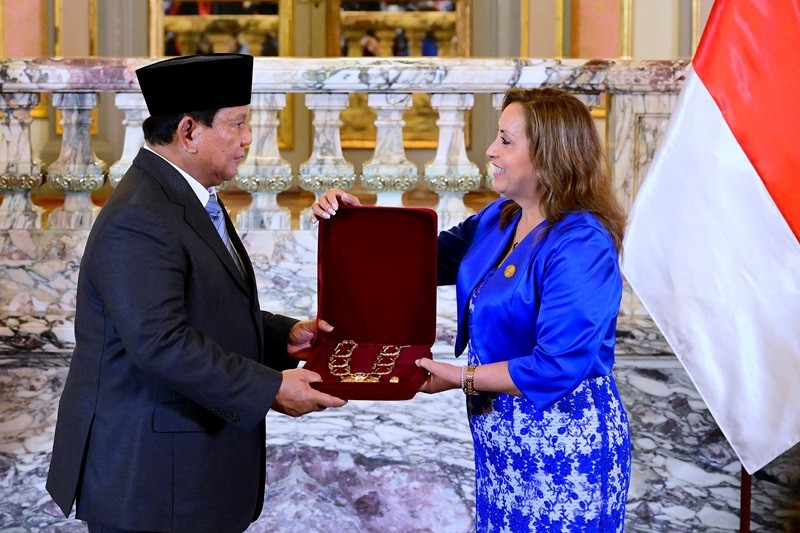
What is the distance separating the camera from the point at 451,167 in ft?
14.2

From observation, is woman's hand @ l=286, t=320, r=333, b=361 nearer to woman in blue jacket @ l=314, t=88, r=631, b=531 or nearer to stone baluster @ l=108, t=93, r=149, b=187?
woman in blue jacket @ l=314, t=88, r=631, b=531

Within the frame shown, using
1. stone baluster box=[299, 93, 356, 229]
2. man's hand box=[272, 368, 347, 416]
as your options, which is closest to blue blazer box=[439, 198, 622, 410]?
man's hand box=[272, 368, 347, 416]

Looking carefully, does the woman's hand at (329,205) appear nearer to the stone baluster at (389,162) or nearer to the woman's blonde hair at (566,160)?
the woman's blonde hair at (566,160)

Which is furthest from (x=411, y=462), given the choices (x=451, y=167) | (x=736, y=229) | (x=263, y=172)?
(x=736, y=229)

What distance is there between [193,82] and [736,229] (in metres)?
1.71

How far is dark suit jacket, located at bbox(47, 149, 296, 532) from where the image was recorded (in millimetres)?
2402

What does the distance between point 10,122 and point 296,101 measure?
15.8 ft

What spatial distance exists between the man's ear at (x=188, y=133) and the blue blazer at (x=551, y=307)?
30.0 inches

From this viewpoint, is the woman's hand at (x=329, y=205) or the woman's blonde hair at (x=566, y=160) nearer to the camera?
the woman's blonde hair at (x=566, y=160)

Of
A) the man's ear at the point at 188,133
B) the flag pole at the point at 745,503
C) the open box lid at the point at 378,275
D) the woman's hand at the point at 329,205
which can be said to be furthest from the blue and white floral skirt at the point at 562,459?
the flag pole at the point at 745,503

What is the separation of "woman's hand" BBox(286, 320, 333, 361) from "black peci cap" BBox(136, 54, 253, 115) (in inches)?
28.0

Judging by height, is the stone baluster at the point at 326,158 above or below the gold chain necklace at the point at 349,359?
above

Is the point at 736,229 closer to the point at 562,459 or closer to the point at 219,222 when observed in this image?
the point at 562,459

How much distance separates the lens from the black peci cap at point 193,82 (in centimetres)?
249
